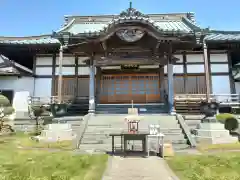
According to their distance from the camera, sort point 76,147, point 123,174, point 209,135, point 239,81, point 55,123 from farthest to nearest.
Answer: point 239,81 → point 55,123 → point 209,135 → point 76,147 → point 123,174

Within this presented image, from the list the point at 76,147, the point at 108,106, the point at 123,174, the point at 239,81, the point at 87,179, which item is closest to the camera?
the point at 87,179

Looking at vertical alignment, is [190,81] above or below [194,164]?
above

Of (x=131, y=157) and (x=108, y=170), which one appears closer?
(x=108, y=170)

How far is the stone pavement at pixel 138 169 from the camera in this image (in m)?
4.89

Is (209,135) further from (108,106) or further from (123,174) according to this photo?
(108,106)

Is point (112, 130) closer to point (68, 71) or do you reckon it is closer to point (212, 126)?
point (212, 126)

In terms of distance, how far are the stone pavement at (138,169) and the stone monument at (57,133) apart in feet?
13.2

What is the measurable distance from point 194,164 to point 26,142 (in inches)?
305

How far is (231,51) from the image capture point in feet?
53.7

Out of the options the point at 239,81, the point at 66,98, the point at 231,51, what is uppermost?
the point at 231,51

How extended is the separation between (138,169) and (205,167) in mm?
1842

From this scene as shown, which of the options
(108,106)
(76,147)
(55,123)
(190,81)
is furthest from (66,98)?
(190,81)

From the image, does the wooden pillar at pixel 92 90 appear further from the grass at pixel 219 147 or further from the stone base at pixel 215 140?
the grass at pixel 219 147

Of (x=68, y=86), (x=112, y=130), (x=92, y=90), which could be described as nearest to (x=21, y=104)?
(x=68, y=86)
